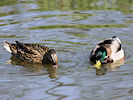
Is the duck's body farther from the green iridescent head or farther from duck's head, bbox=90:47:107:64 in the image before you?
the green iridescent head

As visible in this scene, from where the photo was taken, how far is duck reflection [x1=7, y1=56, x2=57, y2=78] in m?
8.35

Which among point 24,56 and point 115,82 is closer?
point 115,82

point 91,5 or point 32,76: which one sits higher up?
point 91,5

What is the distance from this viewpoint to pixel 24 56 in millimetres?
9562

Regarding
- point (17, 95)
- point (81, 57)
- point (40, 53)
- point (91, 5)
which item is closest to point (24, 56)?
point (40, 53)

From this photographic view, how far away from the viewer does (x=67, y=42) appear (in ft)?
35.2

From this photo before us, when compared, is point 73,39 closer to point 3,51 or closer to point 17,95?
point 3,51

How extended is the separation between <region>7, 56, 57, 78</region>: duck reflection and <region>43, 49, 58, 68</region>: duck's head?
0.14m

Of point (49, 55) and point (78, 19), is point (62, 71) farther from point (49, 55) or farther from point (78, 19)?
point (78, 19)

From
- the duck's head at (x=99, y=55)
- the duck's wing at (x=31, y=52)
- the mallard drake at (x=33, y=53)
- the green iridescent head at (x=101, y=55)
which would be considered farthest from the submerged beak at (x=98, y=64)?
the duck's wing at (x=31, y=52)

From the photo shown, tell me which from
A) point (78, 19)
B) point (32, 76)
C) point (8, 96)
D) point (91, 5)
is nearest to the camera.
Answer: point (8, 96)

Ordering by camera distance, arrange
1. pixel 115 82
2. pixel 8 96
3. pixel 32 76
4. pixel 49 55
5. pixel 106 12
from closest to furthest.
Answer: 1. pixel 8 96
2. pixel 115 82
3. pixel 32 76
4. pixel 49 55
5. pixel 106 12

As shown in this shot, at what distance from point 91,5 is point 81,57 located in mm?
6953

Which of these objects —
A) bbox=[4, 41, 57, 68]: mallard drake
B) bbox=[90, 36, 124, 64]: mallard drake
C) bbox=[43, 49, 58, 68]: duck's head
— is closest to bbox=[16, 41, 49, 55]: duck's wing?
bbox=[4, 41, 57, 68]: mallard drake
